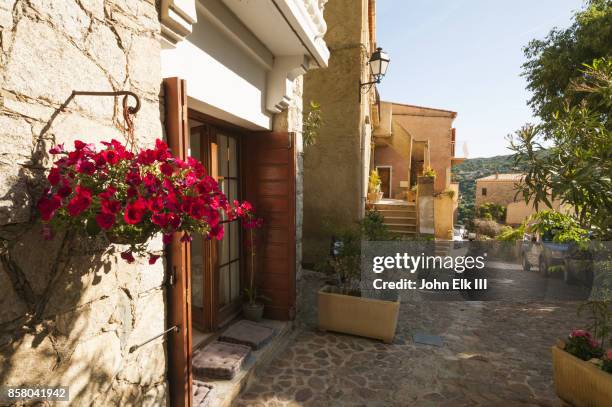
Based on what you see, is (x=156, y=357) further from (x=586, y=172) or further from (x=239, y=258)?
(x=586, y=172)

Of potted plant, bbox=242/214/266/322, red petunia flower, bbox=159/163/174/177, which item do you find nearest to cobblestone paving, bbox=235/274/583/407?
potted plant, bbox=242/214/266/322

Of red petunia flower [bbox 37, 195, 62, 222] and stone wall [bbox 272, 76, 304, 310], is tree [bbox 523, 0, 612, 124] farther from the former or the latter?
red petunia flower [bbox 37, 195, 62, 222]

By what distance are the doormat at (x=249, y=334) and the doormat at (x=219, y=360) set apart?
9 centimetres

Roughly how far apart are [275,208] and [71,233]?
2.87m

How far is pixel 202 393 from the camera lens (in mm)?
2979

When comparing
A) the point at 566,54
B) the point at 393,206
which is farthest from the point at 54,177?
the point at 393,206

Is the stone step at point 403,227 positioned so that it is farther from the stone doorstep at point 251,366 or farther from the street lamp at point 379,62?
the stone doorstep at point 251,366

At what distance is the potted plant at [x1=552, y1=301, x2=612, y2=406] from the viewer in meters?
2.81

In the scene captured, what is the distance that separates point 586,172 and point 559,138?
0.73 meters

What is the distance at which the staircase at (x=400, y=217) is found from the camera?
10.6 metres

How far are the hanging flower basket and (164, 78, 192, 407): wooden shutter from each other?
0.63m

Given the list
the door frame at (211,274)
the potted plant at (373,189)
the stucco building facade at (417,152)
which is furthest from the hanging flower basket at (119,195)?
the stucco building facade at (417,152)

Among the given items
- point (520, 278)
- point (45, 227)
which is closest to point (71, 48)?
point (45, 227)

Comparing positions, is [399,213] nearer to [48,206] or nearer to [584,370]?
[584,370]
